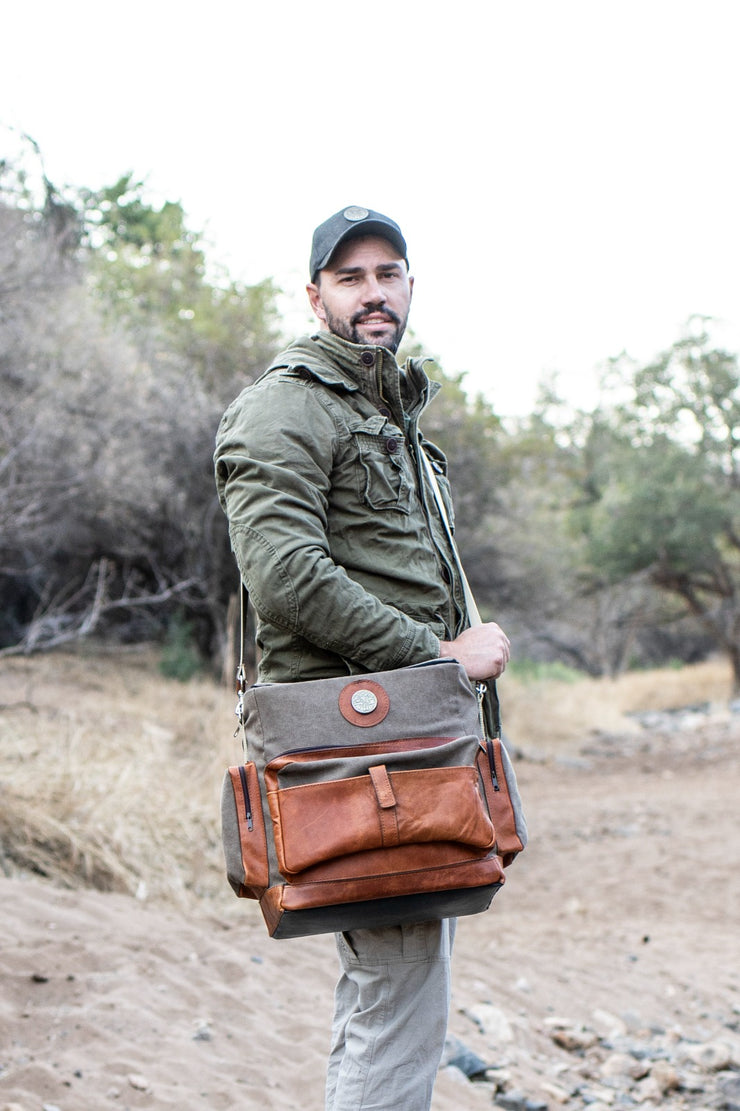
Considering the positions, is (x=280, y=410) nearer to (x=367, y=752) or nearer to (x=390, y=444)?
(x=390, y=444)

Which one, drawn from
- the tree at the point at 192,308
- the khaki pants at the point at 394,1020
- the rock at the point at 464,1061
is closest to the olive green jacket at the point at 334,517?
the khaki pants at the point at 394,1020

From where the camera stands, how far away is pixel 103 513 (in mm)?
10969

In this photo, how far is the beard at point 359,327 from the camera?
2371 millimetres

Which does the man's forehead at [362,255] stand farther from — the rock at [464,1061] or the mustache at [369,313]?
the rock at [464,1061]

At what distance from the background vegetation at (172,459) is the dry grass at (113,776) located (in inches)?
24.0

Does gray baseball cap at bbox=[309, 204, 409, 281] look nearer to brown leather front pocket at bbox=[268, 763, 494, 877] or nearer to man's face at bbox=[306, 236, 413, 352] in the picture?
man's face at bbox=[306, 236, 413, 352]

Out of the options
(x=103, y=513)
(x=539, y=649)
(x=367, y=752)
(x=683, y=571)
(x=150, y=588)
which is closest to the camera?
(x=367, y=752)

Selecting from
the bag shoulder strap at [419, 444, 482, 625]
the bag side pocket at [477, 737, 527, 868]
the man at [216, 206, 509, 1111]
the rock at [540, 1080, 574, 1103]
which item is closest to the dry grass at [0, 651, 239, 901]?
the rock at [540, 1080, 574, 1103]

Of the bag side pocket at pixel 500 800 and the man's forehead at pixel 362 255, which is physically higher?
the man's forehead at pixel 362 255

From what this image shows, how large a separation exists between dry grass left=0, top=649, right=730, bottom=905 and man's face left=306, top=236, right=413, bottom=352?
13.0ft

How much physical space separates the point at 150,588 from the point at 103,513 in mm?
2353

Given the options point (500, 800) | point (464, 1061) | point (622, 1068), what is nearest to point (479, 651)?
point (500, 800)

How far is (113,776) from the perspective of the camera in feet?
21.0

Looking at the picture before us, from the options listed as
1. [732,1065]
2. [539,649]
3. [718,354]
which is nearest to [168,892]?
[732,1065]
